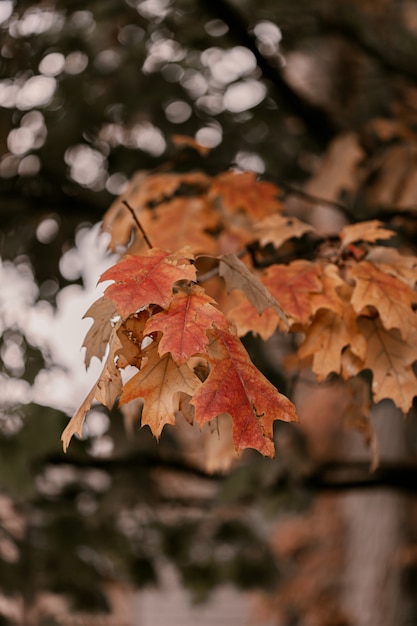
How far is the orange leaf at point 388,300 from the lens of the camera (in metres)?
1.36

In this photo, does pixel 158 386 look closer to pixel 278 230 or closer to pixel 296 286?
pixel 296 286

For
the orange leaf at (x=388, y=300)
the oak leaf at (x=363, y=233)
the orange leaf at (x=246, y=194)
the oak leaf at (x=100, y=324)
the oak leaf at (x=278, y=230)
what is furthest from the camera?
the orange leaf at (x=246, y=194)

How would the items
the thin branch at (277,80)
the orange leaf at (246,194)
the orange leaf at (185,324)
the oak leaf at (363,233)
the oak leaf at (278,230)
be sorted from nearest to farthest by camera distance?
the orange leaf at (185,324)
the oak leaf at (363,233)
the oak leaf at (278,230)
the orange leaf at (246,194)
the thin branch at (277,80)

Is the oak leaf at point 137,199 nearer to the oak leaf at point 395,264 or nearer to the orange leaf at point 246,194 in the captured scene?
the orange leaf at point 246,194

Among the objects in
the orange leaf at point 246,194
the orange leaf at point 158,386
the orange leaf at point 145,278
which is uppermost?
the orange leaf at point 145,278

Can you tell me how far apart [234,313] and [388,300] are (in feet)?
0.94

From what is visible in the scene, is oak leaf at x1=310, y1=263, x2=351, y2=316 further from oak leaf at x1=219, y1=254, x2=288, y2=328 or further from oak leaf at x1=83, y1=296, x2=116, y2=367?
oak leaf at x1=83, y1=296, x2=116, y2=367

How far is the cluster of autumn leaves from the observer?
1105mm

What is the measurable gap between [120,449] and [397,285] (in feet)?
7.08

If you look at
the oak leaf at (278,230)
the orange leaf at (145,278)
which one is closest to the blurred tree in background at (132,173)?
the oak leaf at (278,230)

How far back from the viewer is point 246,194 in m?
2.12

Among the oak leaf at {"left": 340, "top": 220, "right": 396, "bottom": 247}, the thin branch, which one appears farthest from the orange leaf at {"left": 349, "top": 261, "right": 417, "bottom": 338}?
the thin branch

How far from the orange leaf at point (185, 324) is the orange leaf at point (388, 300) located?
34 centimetres

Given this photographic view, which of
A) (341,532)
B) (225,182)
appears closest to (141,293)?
(225,182)
